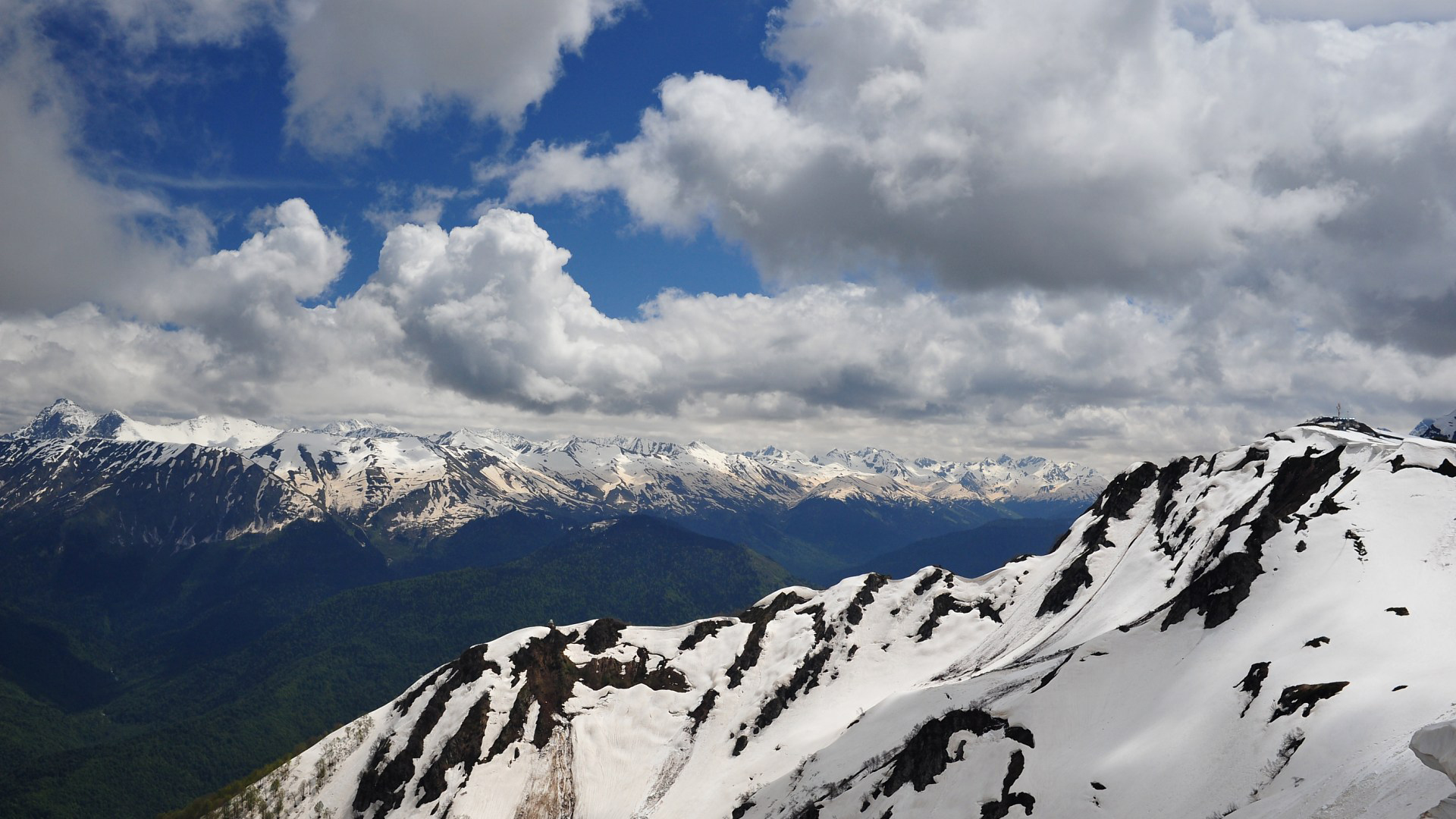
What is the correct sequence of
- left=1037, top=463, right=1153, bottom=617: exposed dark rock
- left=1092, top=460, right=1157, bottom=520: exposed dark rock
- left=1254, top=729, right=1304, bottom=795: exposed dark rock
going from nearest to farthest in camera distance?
left=1254, top=729, right=1304, bottom=795: exposed dark rock < left=1037, top=463, right=1153, bottom=617: exposed dark rock < left=1092, top=460, right=1157, bottom=520: exposed dark rock

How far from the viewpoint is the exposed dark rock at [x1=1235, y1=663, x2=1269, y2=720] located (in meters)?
74.0

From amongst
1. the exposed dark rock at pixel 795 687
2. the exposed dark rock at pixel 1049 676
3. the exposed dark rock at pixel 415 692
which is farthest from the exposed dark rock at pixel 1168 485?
the exposed dark rock at pixel 415 692

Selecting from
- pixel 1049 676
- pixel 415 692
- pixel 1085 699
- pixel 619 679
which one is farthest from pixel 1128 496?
pixel 415 692

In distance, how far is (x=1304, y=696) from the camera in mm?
67438

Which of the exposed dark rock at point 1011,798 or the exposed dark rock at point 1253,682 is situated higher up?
the exposed dark rock at point 1253,682

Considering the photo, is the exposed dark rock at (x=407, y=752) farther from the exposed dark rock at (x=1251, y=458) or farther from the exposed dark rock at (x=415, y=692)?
the exposed dark rock at (x=1251, y=458)

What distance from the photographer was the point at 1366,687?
63969 millimetres

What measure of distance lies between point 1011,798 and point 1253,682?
2870 centimetres

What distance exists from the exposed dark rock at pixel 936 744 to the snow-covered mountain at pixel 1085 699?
393 mm

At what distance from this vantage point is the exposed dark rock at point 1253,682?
74.0 meters

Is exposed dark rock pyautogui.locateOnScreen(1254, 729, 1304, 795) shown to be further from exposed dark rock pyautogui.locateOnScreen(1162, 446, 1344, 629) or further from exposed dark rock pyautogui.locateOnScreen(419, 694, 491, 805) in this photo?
exposed dark rock pyautogui.locateOnScreen(419, 694, 491, 805)

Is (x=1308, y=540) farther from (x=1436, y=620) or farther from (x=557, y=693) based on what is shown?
(x=557, y=693)

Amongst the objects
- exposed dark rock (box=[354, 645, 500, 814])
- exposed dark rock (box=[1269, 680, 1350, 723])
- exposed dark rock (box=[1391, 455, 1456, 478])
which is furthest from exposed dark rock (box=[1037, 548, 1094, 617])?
exposed dark rock (box=[354, 645, 500, 814])

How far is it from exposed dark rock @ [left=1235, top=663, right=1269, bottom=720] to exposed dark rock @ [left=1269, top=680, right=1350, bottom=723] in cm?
366
